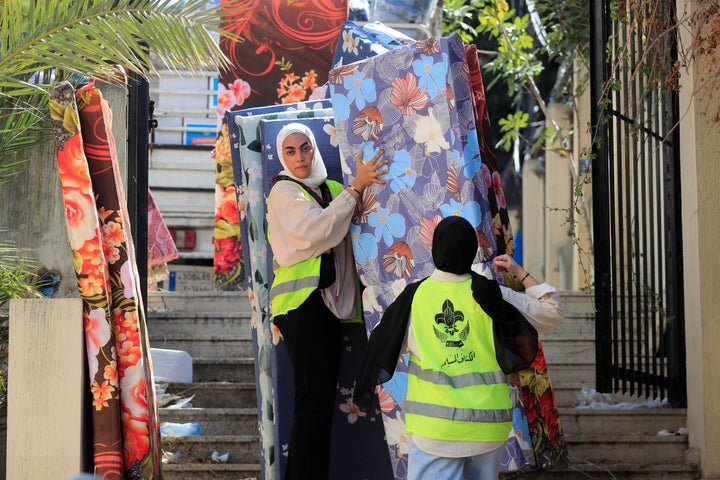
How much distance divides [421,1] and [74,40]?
6861 millimetres

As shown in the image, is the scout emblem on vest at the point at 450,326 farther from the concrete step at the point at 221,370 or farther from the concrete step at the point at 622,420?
the concrete step at the point at 221,370

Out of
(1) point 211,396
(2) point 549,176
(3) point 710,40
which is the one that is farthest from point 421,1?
(3) point 710,40

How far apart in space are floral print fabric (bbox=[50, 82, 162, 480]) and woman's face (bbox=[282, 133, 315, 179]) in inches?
27.3

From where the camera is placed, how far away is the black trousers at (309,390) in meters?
4.45

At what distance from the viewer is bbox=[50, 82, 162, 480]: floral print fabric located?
4.36 metres

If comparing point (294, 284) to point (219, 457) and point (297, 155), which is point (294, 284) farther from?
point (219, 457)

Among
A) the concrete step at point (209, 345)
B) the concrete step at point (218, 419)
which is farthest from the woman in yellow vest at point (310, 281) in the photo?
the concrete step at point (209, 345)

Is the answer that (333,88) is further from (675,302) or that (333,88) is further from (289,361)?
(675,302)

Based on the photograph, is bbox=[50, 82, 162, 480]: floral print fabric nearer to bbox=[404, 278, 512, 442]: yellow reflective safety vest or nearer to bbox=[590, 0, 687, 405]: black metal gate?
bbox=[404, 278, 512, 442]: yellow reflective safety vest

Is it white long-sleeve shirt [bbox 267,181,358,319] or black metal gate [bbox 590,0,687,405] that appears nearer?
white long-sleeve shirt [bbox 267,181,358,319]

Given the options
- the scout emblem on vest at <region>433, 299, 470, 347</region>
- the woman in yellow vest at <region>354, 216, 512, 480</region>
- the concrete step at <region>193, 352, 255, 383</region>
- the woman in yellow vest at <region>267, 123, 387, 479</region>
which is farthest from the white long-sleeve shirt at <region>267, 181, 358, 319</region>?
the concrete step at <region>193, 352, 255, 383</region>

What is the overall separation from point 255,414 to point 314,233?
5.35 feet

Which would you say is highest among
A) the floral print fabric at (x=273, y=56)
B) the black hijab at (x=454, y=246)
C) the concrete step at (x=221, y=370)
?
the floral print fabric at (x=273, y=56)

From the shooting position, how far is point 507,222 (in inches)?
180
